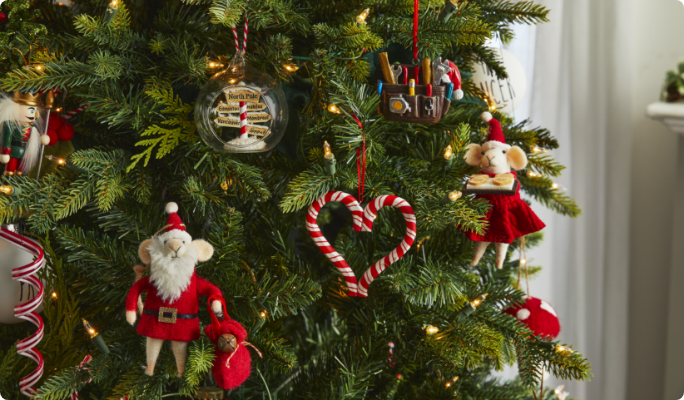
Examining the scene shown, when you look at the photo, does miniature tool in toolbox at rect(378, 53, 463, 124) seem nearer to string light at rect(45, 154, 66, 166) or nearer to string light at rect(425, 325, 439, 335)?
string light at rect(425, 325, 439, 335)

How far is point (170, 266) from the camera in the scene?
2.09 feet

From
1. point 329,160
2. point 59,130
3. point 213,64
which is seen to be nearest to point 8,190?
point 59,130

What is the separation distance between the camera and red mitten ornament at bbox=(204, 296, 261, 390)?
0.63m

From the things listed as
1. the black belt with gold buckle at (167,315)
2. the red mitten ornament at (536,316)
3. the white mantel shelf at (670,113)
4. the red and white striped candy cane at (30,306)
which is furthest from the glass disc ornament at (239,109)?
the white mantel shelf at (670,113)

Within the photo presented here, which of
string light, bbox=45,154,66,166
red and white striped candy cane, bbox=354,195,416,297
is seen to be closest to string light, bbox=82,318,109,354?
string light, bbox=45,154,66,166

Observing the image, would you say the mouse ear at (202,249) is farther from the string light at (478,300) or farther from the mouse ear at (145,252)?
the string light at (478,300)

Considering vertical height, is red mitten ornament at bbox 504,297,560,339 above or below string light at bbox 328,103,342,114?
below

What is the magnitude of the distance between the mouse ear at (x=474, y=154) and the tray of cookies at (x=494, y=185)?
0.10ft

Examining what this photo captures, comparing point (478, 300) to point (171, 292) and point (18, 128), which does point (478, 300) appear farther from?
point (18, 128)

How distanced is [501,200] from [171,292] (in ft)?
1.63

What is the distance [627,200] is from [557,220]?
166mm

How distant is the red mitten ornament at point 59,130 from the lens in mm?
747

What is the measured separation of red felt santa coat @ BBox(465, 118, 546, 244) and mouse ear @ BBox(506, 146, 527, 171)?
17 millimetres

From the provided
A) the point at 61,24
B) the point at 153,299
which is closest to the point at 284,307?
the point at 153,299
